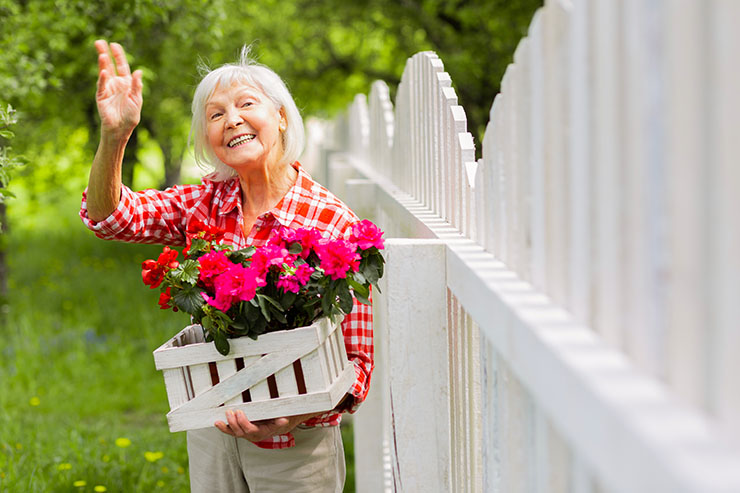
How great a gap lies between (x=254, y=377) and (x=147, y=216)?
26.3 inches

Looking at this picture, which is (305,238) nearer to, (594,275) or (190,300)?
(190,300)

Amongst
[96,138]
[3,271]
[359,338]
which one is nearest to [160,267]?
[359,338]

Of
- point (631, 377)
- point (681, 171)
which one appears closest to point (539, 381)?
point (631, 377)

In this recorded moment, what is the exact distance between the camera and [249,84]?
2365 mm

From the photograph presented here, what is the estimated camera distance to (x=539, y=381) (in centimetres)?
100

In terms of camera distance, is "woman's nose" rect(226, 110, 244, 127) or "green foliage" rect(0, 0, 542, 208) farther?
"green foliage" rect(0, 0, 542, 208)

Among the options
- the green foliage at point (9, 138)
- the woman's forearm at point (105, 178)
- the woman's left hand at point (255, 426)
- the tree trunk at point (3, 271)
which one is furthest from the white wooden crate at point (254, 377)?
the tree trunk at point (3, 271)

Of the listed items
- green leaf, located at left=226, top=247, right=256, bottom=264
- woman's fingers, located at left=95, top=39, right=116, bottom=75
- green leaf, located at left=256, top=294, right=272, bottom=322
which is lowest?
green leaf, located at left=256, top=294, right=272, bottom=322

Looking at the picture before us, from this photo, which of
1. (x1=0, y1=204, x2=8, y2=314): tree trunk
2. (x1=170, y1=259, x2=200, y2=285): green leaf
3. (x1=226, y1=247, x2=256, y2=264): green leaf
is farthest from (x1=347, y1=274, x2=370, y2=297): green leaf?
(x1=0, y1=204, x2=8, y2=314): tree trunk

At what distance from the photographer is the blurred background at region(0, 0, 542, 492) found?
168 inches

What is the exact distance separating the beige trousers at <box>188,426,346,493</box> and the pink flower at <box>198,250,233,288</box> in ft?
1.99

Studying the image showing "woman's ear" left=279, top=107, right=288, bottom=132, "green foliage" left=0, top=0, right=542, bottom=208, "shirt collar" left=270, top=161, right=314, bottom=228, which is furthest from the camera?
"green foliage" left=0, top=0, right=542, bottom=208

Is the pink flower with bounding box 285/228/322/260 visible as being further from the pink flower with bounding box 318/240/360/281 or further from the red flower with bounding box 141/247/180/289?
the red flower with bounding box 141/247/180/289

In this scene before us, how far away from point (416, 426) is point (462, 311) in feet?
0.82
